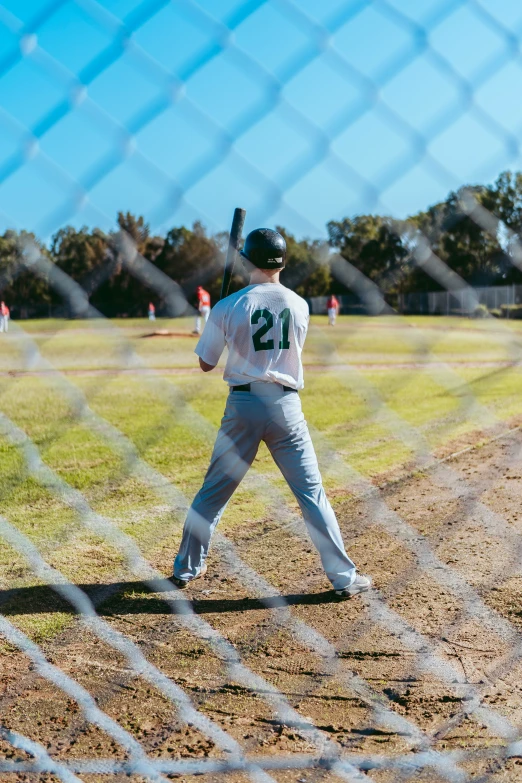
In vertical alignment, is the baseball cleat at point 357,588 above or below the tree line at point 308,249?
below

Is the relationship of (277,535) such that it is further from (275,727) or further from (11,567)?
(275,727)

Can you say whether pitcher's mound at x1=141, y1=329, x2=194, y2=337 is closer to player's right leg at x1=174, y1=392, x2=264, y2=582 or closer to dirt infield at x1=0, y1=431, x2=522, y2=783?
dirt infield at x1=0, y1=431, x2=522, y2=783

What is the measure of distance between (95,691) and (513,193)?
221 centimetres

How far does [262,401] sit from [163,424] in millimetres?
4675

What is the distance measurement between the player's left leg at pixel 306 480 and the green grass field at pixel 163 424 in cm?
92

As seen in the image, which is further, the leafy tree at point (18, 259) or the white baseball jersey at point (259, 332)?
the white baseball jersey at point (259, 332)

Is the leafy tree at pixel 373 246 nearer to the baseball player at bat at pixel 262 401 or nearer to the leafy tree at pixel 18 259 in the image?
the baseball player at bat at pixel 262 401

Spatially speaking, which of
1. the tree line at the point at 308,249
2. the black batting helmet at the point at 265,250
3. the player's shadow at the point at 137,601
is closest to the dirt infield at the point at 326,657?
the player's shadow at the point at 137,601

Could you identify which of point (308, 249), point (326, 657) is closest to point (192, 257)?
point (308, 249)

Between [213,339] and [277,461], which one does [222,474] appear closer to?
[277,461]

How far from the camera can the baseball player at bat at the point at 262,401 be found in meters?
3.41

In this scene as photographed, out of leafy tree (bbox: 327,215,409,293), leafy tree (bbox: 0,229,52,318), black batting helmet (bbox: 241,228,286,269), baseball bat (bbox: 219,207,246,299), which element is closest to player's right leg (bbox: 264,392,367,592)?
black batting helmet (bbox: 241,228,286,269)

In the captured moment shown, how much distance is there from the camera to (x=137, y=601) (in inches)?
146

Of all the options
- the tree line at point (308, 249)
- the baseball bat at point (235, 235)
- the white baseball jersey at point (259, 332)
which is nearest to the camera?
the tree line at point (308, 249)
